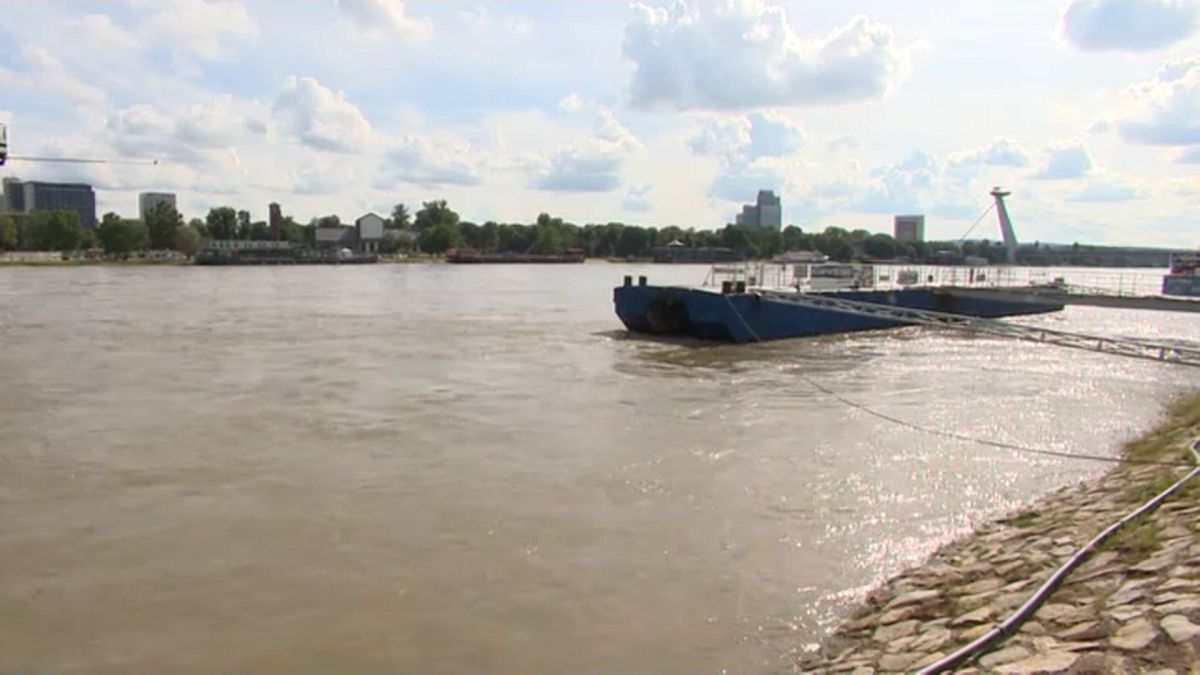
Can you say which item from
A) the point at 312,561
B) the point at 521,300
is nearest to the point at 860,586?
the point at 312,561

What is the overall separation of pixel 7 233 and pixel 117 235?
1586 cm

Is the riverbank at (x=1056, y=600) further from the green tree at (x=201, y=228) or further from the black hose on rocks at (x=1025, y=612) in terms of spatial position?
the green tree at (x=201, y=228)

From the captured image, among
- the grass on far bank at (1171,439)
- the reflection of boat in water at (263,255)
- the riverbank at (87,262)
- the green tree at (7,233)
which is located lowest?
the grass on far bank at (1171,439)

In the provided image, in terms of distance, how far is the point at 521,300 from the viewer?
203ft

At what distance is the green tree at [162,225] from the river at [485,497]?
156837 mm

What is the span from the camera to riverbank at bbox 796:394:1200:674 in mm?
5797

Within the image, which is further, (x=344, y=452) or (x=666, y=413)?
(x=666, y=413)

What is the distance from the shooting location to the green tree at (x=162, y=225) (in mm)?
171125

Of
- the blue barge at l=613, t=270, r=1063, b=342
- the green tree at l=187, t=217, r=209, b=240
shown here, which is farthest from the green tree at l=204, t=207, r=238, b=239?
the blue barge at l=613, t=270, r=1063, b=342

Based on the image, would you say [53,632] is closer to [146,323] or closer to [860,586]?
[860,586]

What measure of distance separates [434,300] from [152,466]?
47439mm

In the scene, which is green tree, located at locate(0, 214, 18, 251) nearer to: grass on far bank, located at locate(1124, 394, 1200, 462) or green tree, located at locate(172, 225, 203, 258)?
green tree, located at locate(172, 225, 203, 258)

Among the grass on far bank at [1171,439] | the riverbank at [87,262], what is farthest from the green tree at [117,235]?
the grass on far bank at [1171,439]

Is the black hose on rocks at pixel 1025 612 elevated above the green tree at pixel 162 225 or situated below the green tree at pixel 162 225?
below
